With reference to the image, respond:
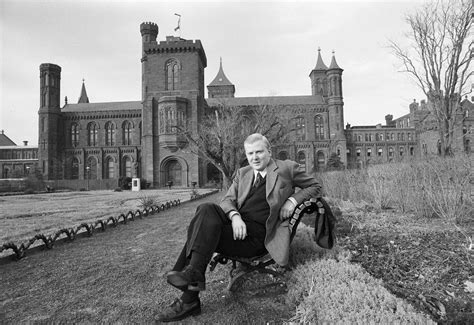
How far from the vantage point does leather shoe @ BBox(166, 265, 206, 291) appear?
2146 mm

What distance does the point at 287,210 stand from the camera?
2.53m

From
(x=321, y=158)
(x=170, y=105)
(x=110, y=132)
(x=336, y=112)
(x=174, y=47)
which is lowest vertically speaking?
(x=321, y=158)

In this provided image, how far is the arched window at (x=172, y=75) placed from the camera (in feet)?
119

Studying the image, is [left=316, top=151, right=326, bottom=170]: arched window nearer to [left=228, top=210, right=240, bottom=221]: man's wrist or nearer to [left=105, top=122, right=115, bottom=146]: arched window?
[left=105, top=122, right=115, bottom=146]: arched window

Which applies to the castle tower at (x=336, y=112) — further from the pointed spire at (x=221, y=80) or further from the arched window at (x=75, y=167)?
the arched window at (x=75, y=167)

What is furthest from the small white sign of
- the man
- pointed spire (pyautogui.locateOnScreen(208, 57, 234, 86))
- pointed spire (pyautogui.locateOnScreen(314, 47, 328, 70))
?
pointed spire (pyautogui.locateOnScreen(314, 47, 328, 70))

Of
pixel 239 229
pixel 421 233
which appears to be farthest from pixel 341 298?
pixel 421 233

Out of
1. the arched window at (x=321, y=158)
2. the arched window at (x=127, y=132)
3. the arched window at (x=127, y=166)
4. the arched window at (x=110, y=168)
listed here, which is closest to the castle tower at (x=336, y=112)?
the arched window at (x=321, y=158)

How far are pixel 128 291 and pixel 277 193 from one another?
1.77 m

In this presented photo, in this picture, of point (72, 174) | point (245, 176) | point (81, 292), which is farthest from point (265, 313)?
point (72, 174)

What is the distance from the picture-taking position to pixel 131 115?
153 ft

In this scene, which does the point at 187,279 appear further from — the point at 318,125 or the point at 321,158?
the point at 318,125

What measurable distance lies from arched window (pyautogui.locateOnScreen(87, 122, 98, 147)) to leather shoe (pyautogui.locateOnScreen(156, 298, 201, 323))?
166ft

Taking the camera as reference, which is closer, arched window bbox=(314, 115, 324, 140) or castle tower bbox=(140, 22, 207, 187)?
castle tower bbox=(140, 22, 207, 187)
